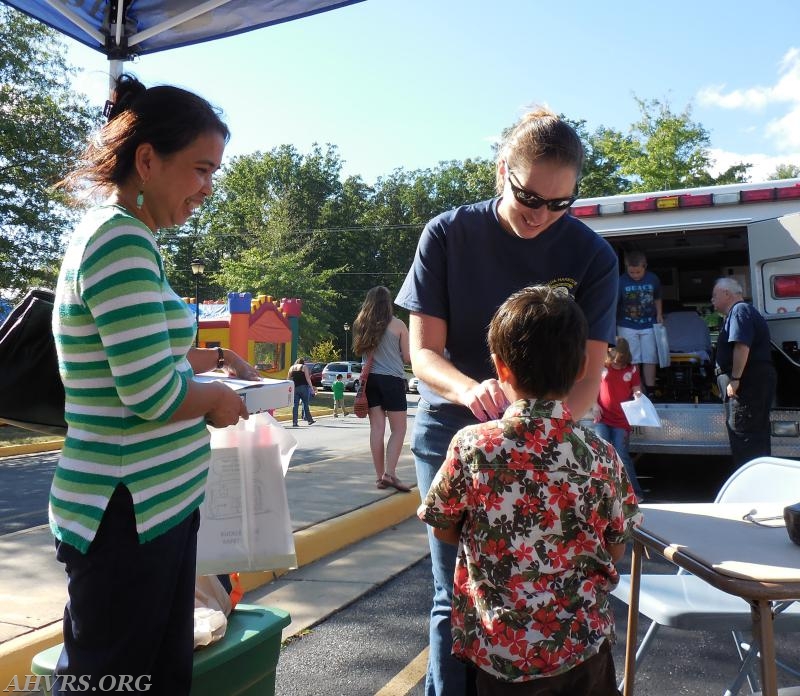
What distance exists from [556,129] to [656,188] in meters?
28.1

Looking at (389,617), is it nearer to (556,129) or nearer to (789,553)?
(789,553)

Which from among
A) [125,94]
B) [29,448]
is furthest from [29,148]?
[125,94]

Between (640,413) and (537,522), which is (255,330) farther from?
(537,522)

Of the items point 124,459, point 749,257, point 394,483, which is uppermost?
point 749,257

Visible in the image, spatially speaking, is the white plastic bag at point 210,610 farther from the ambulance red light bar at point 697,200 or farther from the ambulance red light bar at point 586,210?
the ambulance red light bar at point 697,200

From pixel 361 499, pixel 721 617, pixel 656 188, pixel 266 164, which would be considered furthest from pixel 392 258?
pixel 721 617

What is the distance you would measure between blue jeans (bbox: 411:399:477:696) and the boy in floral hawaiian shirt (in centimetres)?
29

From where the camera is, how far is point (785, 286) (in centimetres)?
686

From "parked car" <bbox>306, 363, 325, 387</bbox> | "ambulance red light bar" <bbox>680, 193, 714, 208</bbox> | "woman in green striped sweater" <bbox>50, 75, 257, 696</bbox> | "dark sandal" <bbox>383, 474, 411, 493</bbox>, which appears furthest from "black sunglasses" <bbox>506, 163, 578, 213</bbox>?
"parked car" <bbox>306, 363, 325, 387</bbox>

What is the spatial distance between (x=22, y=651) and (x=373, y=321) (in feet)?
13.8

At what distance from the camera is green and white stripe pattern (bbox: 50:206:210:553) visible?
5.31ft

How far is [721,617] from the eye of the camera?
241cm

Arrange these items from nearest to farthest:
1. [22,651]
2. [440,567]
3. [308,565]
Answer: [440,567] < [22,651] < [308,565]

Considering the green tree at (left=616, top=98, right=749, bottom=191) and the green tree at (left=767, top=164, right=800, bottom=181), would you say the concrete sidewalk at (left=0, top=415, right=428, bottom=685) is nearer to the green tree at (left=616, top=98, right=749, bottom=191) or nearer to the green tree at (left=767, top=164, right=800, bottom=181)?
the green tree at (left=616, top=98, right=749, bottom=191)
